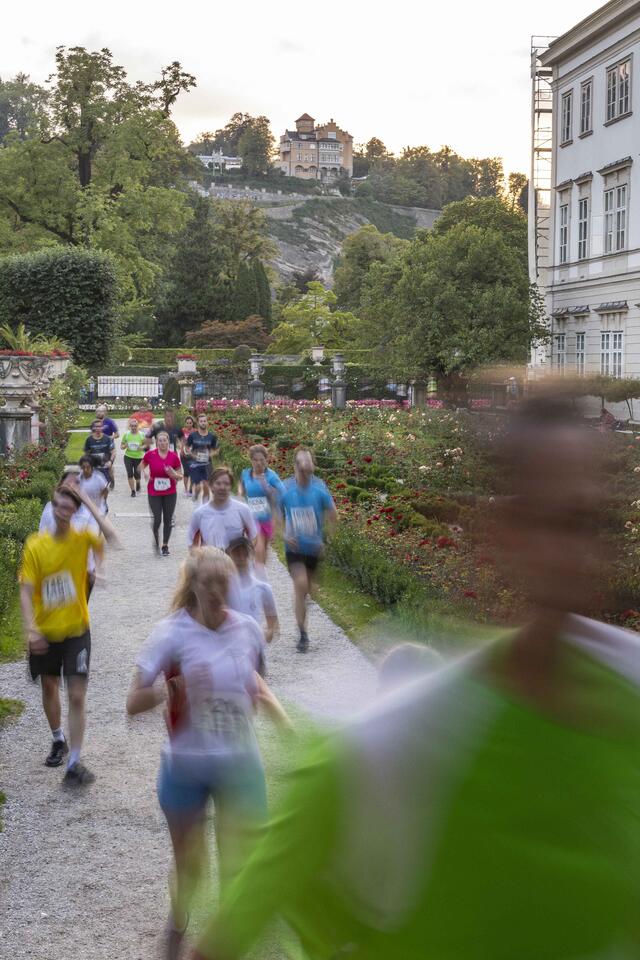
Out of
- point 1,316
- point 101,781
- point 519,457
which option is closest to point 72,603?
point 101,781

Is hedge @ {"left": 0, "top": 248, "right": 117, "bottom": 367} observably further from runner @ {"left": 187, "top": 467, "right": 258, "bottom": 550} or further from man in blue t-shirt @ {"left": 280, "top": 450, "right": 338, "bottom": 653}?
runner @ {"left": 187, "top": 467, "right": 258, "bottom": 550}

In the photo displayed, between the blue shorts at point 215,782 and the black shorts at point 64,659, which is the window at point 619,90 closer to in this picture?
the black shorts at point 64,659

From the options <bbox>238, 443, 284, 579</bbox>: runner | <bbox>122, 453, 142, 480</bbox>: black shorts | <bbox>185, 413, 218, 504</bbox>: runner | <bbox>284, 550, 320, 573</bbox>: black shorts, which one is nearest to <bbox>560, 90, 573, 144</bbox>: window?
<bbox>122, 453, 142, 480</bbox>: black shorts

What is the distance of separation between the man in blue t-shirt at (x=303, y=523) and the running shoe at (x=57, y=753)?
315 cm

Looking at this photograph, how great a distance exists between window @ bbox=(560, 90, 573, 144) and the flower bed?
12.4 meters

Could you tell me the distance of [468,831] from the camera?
3.85 feet

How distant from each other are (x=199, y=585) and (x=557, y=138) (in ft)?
129

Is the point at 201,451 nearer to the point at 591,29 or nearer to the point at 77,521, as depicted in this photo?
the point at 77,521

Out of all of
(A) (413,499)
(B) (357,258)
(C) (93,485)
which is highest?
(B) (357,258)

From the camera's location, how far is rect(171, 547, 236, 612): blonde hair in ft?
15.4

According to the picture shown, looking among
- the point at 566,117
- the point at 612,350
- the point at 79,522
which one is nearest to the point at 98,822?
the point at 79,522

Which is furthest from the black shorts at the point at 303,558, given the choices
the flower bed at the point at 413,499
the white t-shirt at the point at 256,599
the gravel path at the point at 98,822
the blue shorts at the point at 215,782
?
the blue shorts at the point at 215,782

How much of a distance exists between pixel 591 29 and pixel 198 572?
3632 centimetres

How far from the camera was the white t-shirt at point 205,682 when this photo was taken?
14.8 feet
